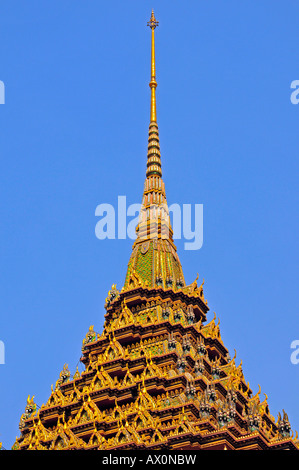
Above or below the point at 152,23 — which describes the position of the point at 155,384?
below

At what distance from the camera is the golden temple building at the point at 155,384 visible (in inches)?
2776

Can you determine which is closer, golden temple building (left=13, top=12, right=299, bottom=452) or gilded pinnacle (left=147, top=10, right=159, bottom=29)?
golden temple building (left=13, top=12, right=299, bottom=452)

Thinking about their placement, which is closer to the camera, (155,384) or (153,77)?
(155,384)

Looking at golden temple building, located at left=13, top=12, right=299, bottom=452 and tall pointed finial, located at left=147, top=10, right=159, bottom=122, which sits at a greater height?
tall pointed finial, located at left=147, top=10, right=159, bottom=122

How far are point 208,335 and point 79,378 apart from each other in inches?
493

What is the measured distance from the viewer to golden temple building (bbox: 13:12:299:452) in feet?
231

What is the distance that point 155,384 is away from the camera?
Result: 75.9m

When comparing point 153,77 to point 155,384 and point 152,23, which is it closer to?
point 152,23

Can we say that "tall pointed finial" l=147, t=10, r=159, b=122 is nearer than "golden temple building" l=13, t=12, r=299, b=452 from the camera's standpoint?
No

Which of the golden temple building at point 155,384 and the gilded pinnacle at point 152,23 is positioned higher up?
the gilded pinnacle at point 152,23

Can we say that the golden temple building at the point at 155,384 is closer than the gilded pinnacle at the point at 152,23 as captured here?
Yes

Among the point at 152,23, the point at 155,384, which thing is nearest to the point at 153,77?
the point at 152,23

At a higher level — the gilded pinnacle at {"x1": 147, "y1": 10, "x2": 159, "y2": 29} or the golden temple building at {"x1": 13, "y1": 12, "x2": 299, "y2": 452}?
the gilded pinnacle at {"x1": 147, "y1": 10, "x2": 159, "y2": 29}
